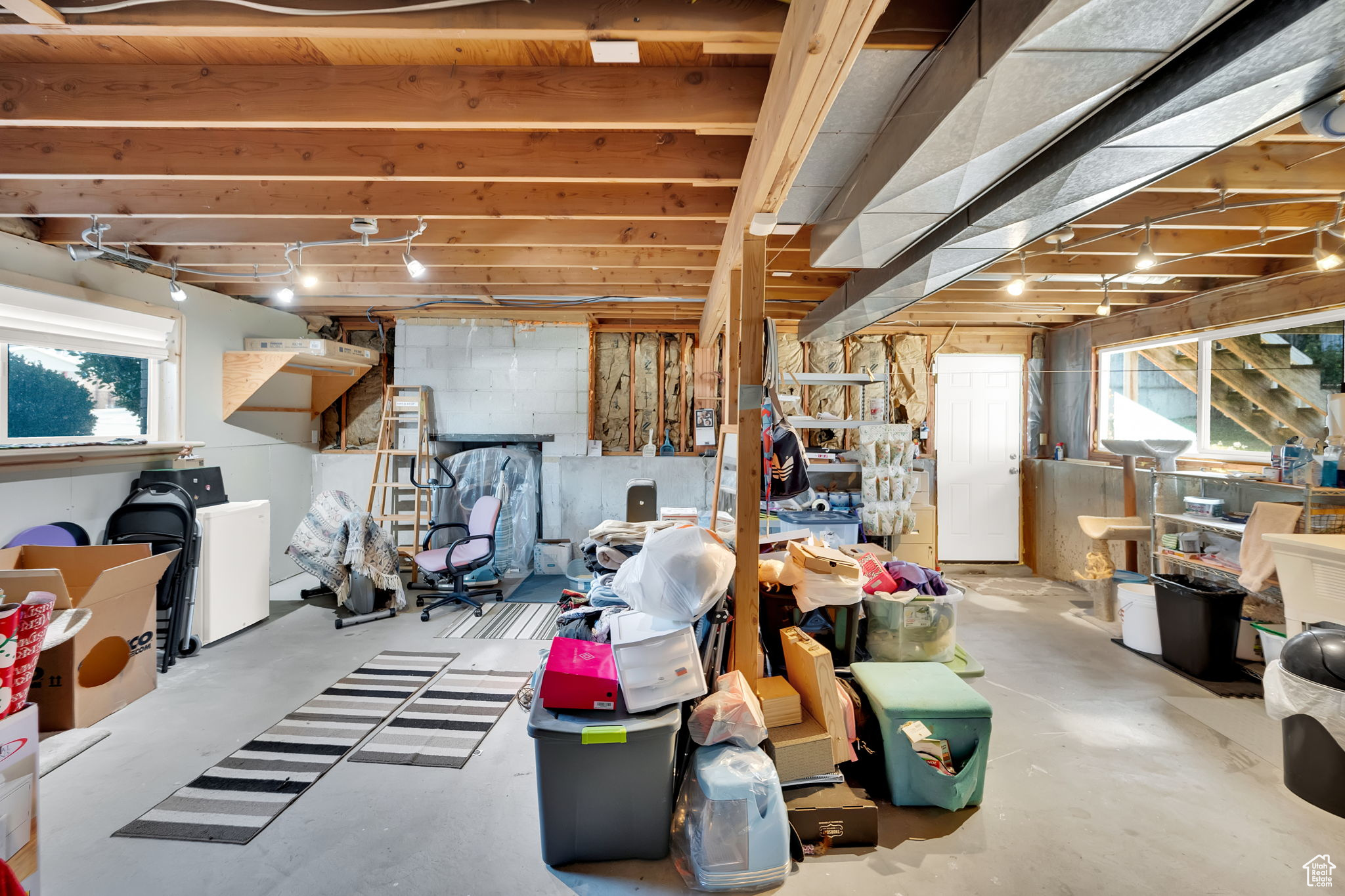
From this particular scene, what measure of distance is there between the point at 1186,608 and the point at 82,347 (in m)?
6.79

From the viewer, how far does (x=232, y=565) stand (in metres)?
3.84

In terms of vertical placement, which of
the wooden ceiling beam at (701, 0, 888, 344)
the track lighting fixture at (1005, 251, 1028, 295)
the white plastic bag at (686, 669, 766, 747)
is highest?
the track lighting fixture at (1005, 251, 1028, 295)

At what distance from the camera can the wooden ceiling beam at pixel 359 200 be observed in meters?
2.89

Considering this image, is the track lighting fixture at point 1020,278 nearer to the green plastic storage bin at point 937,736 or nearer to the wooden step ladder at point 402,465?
the green plastic storage bin at point 937,736

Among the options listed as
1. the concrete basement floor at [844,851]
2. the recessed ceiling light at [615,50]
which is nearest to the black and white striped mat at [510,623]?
the concrete basement floor at [844,851]

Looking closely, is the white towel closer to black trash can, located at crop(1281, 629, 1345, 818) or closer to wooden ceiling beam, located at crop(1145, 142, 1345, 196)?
black trash can, located at crop(1281, 629, 1345, 818)

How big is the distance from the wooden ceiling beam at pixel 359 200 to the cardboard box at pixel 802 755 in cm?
237

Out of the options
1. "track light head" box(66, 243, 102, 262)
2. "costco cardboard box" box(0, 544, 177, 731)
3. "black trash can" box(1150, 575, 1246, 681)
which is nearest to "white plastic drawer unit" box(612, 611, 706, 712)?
"costco cardboard box" box(0, 544, 177, 731)

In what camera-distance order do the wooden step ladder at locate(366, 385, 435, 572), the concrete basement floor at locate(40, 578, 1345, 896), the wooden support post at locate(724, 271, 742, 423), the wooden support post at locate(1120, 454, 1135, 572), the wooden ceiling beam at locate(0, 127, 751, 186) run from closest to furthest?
1. the concrete basement floor at locate(40, 578, 1345, 896)
2. the wooden ceiling beam at locate(0, 127, 751, 186)
3. the wooden support post at locate(724, 271, 742, 423)
4. the wooden support post at locate(1120, 454, 1135, 572)
5. the wooden step ladder at locate(366, 385, 435, 572)

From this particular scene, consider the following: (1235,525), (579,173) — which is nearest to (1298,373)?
(1235,525)

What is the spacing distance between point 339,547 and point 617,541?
2625 mm

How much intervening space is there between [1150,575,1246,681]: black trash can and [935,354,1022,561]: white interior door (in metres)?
2.44

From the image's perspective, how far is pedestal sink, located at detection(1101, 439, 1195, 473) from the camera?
13.1 ft

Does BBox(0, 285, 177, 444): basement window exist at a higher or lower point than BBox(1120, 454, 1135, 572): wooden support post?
higher
